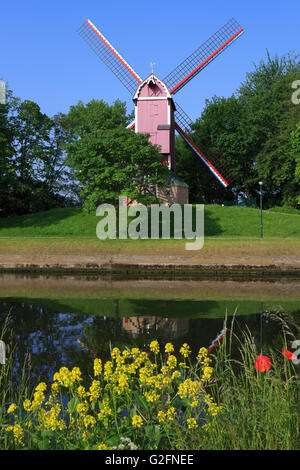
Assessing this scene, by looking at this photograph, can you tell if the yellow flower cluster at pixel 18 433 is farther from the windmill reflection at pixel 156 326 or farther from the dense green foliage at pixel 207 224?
the dense green foliage at pixel 207 224

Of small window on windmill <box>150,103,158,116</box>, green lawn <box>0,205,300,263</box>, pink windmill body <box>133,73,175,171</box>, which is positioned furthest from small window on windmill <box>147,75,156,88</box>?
green lawn <box>0,205,300,263</box>

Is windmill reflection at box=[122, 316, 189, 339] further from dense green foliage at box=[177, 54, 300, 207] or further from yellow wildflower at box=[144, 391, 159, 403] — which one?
dense green foliage at box=[177, 54, 300, 207]

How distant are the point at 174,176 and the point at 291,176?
54.9ft

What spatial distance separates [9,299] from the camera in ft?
51.4

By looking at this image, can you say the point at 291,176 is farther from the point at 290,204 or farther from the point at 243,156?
the point at 243,156

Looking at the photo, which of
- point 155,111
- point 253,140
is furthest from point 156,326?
point 253,140

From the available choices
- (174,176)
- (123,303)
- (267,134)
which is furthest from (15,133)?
(123,303)

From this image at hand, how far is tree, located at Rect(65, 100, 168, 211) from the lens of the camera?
31625 millimetres

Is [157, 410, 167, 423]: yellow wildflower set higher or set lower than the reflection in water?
higher

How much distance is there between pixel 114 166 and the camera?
32.1 meters

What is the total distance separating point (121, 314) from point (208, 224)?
26.6 metres

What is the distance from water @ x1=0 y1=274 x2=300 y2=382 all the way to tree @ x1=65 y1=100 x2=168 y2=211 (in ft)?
39.2

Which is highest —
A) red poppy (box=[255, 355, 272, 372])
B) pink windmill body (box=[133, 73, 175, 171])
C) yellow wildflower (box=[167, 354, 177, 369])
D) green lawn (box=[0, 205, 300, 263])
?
pink windmill body (box=[133, 73, 175, 171])

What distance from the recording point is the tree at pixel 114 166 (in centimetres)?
3162
